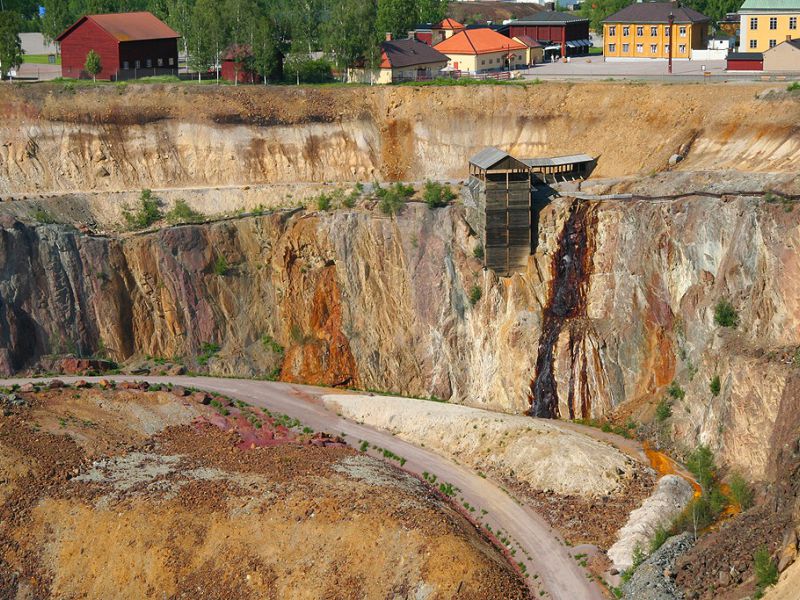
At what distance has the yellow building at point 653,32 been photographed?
10544 cm

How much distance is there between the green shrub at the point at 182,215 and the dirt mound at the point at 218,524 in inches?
797

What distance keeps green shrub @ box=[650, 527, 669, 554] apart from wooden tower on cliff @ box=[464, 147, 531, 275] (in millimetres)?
21619

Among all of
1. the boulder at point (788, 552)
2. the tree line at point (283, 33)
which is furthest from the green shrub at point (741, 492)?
the tree line at point (283, 33)

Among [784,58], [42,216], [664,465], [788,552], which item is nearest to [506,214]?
[664,465]

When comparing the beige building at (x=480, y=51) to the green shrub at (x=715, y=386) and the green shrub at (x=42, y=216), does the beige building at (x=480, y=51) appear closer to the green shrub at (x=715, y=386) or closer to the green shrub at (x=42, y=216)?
the green shrub at (x=42, y=216)

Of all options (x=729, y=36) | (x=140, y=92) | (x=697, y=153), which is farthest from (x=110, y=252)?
(x=729, y=36)

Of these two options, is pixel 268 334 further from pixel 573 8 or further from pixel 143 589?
pixel 573 8

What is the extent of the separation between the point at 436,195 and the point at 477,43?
87.9 feet

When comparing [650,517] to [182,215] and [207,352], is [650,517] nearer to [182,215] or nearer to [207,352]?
[207,352]

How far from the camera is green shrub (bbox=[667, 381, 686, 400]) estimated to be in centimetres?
6888

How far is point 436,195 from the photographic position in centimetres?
7988

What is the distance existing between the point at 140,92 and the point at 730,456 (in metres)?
47.4

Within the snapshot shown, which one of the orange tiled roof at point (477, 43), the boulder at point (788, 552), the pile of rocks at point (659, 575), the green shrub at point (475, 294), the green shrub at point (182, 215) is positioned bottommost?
the pile of rocks at point (659, 575)

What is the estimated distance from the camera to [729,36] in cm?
12112
